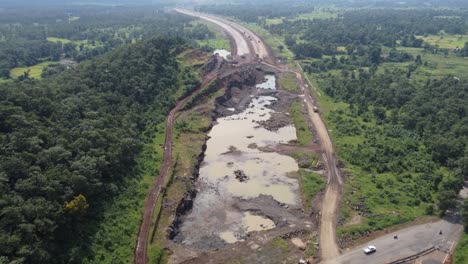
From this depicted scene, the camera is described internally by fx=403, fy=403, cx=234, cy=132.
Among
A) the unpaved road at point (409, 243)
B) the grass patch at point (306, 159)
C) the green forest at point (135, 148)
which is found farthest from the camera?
the grass patch at point (306, 159)

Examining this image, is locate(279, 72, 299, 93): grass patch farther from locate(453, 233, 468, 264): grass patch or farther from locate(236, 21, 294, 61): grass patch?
locate(453, 233, 468, 264): grass patch

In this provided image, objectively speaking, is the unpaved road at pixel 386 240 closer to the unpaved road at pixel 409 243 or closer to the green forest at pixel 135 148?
the unpaved road at pixel 409 243

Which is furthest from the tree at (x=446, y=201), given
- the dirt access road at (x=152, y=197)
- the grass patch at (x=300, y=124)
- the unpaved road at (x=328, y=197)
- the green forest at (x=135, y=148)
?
the dirt access road at (x=152, y=197)

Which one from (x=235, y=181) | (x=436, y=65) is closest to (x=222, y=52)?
(x=436, y=65)

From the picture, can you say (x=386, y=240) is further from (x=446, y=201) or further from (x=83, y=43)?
(x=83, y=43)

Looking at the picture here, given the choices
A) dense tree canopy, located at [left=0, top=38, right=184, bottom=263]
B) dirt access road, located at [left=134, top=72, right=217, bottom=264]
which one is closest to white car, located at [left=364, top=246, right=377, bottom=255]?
dirt access road, located at [left=134, top=72, right=217, bottom=264]

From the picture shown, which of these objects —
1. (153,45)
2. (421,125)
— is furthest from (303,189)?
(153,45)
